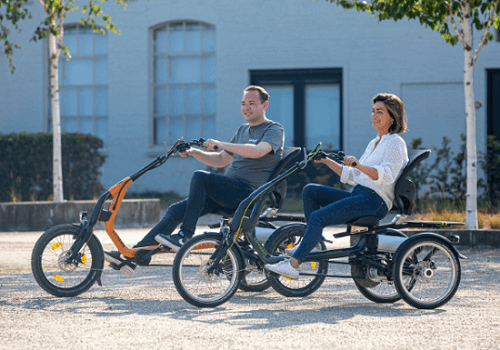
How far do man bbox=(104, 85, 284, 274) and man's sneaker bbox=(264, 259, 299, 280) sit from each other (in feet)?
2.31

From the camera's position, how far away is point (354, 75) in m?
13.9

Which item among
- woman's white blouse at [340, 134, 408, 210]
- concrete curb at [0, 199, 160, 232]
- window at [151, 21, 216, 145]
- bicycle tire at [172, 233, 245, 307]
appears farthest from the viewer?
window at [151, 21, 216, 145]

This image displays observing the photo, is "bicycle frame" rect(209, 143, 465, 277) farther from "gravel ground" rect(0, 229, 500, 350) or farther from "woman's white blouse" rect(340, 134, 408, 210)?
"gravel ground" rect(0, 229, 500, 350)

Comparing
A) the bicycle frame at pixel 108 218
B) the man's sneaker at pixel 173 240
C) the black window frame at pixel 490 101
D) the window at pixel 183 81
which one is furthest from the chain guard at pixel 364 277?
the window at pixel 183 81

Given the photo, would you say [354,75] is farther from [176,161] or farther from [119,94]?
[119,94]

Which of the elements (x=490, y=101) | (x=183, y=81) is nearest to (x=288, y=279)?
(x=490, y=101)

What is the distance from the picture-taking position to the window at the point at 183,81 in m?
14.7

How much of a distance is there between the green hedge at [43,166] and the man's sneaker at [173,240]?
22.6ft

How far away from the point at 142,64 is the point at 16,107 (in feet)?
10.2

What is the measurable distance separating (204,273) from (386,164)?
147cm

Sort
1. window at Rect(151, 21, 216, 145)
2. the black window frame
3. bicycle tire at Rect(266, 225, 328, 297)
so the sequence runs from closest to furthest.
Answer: bicycle tire at Rect(266, 225, 328, 297) < the black window frame < window at Rect(151, 21, 216, 145)

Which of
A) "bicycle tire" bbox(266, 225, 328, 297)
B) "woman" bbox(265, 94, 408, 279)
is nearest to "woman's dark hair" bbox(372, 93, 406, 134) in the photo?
"woman" bbox(265, 94, 408, 279)

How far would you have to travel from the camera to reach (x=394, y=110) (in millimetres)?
→ 4906

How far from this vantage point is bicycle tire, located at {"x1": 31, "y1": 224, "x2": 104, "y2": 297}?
4805 millimetres
